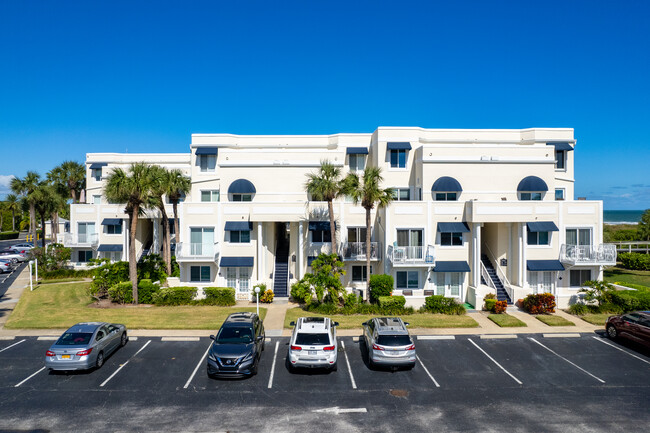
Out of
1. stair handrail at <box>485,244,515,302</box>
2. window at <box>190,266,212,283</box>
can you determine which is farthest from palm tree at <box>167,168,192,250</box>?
stair handrail at <box>485,244,515,302</box>

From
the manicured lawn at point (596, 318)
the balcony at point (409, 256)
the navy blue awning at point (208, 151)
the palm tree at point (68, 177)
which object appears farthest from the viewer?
the palm tree at point (68, 177)

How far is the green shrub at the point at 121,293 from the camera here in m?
27.5

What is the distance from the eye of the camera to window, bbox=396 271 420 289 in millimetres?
28016

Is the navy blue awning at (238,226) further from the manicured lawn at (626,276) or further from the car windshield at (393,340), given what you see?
the manicured lawn at (626,276)

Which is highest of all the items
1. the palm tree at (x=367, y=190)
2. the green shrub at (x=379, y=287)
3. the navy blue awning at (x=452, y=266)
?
the palm tree at (x=367, y=190)

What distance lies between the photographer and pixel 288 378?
1522 centimetres

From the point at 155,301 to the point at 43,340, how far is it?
7.94 metres

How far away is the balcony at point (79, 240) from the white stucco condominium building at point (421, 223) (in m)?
13.8

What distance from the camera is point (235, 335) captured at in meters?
16.1

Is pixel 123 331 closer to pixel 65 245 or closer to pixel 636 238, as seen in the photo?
pixel 65 245

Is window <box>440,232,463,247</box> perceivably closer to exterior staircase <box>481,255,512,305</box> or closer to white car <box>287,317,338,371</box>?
exterior staircase <box>481,255,512,305</box>

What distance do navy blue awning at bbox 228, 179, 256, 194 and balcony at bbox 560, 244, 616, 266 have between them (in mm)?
22942

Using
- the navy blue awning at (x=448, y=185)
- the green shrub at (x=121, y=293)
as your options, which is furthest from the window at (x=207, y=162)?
the navy blue awning at (x=448, y=185)

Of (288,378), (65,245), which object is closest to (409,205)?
(288,378)
